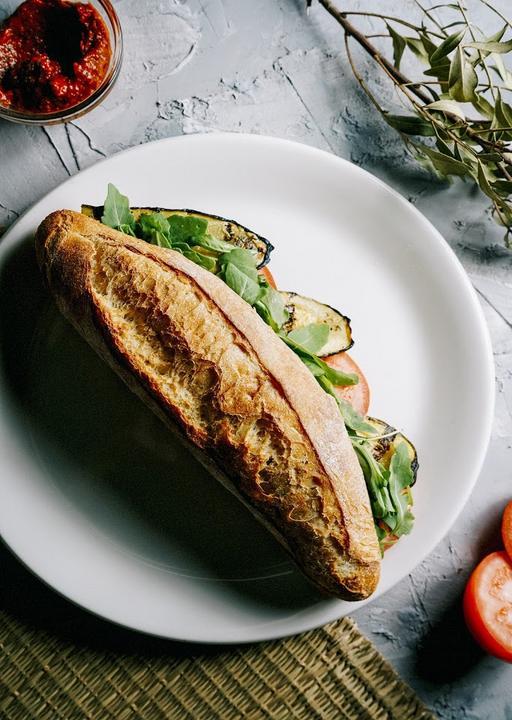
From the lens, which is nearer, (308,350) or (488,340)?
(308,350)

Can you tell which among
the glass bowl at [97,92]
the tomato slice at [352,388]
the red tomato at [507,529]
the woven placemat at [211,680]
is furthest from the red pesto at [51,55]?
the red tomato at [507,529]

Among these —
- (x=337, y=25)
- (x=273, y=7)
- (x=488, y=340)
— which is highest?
(x=273, y=7)

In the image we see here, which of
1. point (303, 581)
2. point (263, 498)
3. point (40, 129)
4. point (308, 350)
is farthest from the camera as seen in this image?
point (40, 129)

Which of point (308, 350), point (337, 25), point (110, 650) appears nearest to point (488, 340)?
point (308, 350)

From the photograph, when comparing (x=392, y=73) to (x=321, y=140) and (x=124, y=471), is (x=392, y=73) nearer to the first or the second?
(x=321, y=140)

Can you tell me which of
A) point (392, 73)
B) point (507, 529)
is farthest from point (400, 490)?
point (392, 73)

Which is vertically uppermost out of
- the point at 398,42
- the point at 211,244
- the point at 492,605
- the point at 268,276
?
the point at 398,42

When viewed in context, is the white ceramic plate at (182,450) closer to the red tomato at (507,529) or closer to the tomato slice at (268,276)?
the tomato slice at (268,276)

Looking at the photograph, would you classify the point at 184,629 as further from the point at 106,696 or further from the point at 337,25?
the point at 337,25
